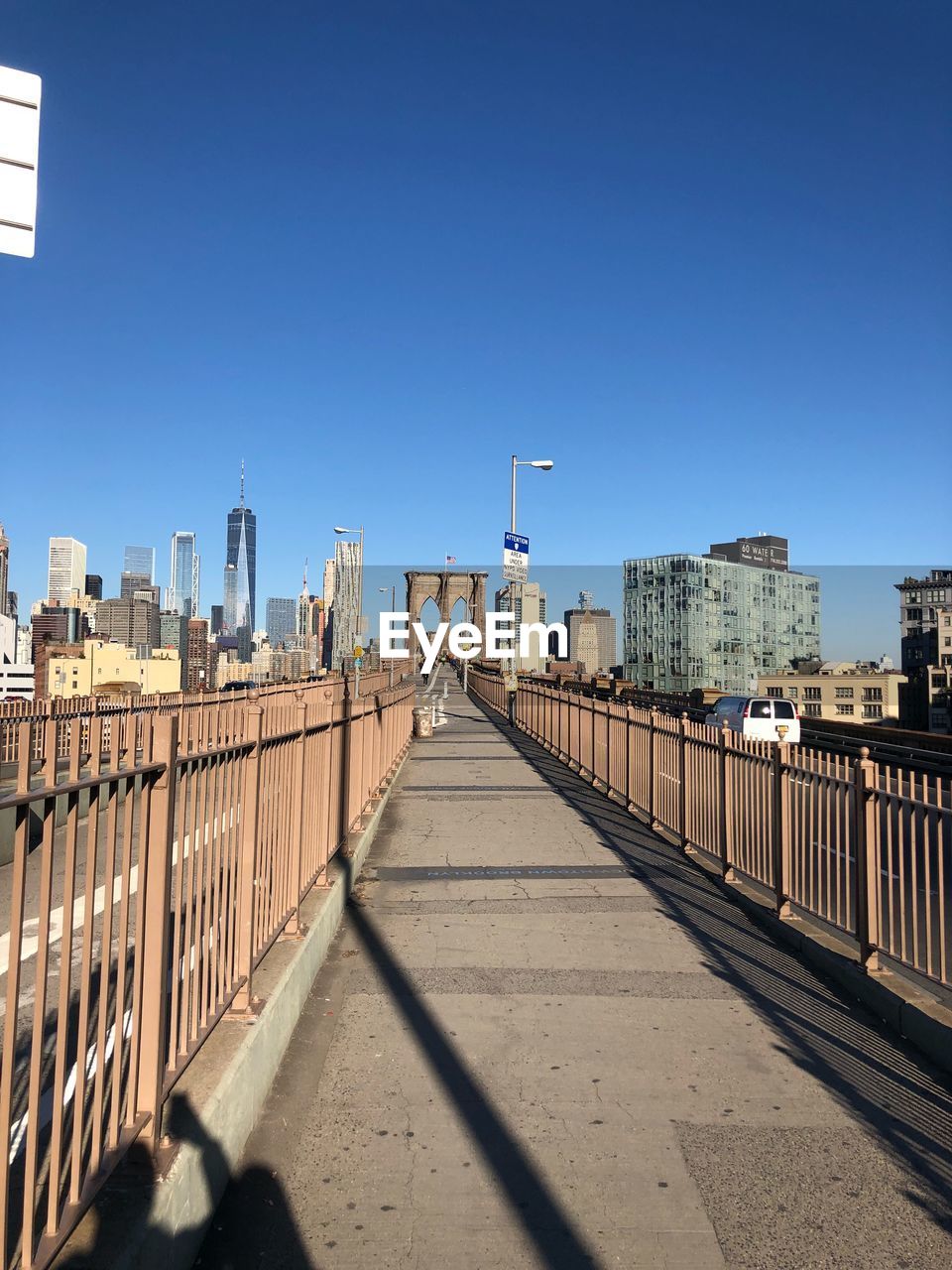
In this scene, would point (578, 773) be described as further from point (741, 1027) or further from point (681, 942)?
point (741, 1027)

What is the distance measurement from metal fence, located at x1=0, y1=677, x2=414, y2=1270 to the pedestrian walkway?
0.72m

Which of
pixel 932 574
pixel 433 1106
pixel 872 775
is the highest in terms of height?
pixel 932 574

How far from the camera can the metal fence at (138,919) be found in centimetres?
227

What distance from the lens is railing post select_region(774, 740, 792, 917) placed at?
23.1ft

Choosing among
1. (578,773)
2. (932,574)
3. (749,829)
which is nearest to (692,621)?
(932,574)

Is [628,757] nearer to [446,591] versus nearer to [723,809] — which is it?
[723,809]

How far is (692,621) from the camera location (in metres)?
142

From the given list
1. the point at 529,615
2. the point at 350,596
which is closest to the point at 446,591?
the point at 529,615

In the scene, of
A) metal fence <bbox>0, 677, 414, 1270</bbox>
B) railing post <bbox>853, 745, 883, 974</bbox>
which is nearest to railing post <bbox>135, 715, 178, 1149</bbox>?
metal fence <bbox>0, 677, 414, 1270</bbox>

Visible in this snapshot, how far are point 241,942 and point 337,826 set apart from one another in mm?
3557

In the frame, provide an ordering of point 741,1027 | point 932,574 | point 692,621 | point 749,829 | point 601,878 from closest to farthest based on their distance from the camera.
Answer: point 741,1027 → point 749,829 → point 601,878 → point 692,621 → point 932,574

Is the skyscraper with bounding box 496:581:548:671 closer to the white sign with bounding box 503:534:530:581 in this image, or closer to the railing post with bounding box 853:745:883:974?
the white sign with bounding box 503:534:530:581

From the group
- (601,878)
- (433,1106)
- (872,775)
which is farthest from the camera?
(601,878)

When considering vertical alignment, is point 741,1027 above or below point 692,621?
below
